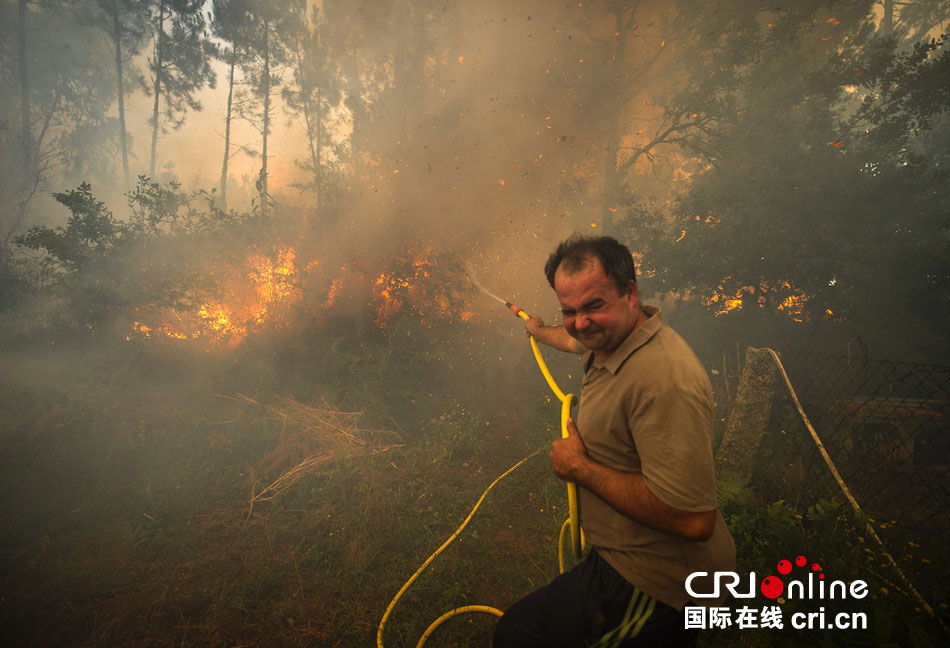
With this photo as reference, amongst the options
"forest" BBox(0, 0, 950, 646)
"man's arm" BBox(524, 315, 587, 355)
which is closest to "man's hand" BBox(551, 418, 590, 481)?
"man's arm" BBox(524, 315, 587, 355)

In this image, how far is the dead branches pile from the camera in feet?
18.6

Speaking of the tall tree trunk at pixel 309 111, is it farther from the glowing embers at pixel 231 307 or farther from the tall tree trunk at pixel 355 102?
the glowing embers at pixel 231 307


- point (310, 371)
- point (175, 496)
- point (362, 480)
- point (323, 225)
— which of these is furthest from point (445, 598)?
point (323, 225)

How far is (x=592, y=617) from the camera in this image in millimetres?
1912

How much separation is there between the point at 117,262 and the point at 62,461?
6.33m

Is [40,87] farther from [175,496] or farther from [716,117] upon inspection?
[716,117]

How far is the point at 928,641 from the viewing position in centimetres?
265

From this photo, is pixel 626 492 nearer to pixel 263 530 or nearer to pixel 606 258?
pixel 606 258

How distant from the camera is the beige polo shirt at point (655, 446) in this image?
5.07ft

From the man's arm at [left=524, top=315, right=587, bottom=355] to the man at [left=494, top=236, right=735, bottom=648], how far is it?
3.43 ft

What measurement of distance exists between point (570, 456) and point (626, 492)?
0.33m

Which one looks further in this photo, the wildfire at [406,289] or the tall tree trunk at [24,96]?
the tall tree trunk at [24,96]

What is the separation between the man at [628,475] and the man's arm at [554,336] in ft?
3.43

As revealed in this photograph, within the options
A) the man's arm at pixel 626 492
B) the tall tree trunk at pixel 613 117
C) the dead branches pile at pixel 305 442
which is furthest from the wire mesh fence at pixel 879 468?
the tall tree trunk at pixel 613 117
